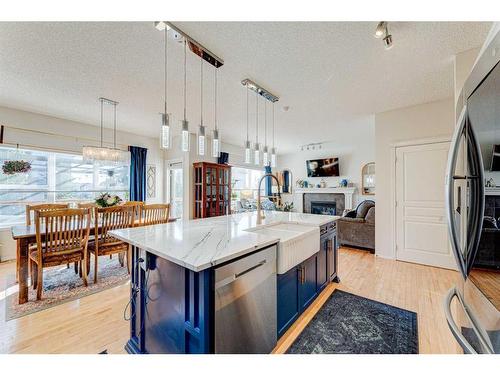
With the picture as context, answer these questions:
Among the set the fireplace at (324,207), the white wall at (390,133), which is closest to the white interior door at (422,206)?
the white wall at (390,133)

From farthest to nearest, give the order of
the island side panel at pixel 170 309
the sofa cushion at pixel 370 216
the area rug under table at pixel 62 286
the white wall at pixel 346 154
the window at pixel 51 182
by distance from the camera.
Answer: the white wall at pixel 346 154 < the sofa cushion at pixel 370 216 < the window at pixel 51 182 < the area rug under table at pixel 62 286 < the island side panel at pixel 170 309

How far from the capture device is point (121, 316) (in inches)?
80.2

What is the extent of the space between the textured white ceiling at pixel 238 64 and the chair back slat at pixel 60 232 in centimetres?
159

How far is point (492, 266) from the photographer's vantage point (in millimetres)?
724

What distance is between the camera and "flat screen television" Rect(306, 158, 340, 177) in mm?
6887

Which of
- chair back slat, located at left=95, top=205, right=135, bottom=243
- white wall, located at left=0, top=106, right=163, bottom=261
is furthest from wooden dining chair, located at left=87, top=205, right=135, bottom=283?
white wall, located at left=0, top=106, right=163, bottom=261

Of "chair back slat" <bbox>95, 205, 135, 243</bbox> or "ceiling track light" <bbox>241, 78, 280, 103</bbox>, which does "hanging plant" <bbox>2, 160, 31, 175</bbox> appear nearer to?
"chair back slat" <bbox>95, 205, 135, 243</bbox>

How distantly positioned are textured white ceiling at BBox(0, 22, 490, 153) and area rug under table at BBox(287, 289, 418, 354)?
8.29ft

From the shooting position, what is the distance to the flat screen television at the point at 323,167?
6887 millimetres

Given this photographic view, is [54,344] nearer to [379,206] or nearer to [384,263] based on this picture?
[384,263]

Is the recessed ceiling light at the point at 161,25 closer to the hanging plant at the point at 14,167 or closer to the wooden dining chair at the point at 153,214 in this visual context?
the wooden dining chair at the point at 153,214

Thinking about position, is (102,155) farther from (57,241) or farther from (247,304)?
(247,304)

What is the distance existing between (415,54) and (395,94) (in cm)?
97

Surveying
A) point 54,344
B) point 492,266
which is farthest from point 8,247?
point 492,266
